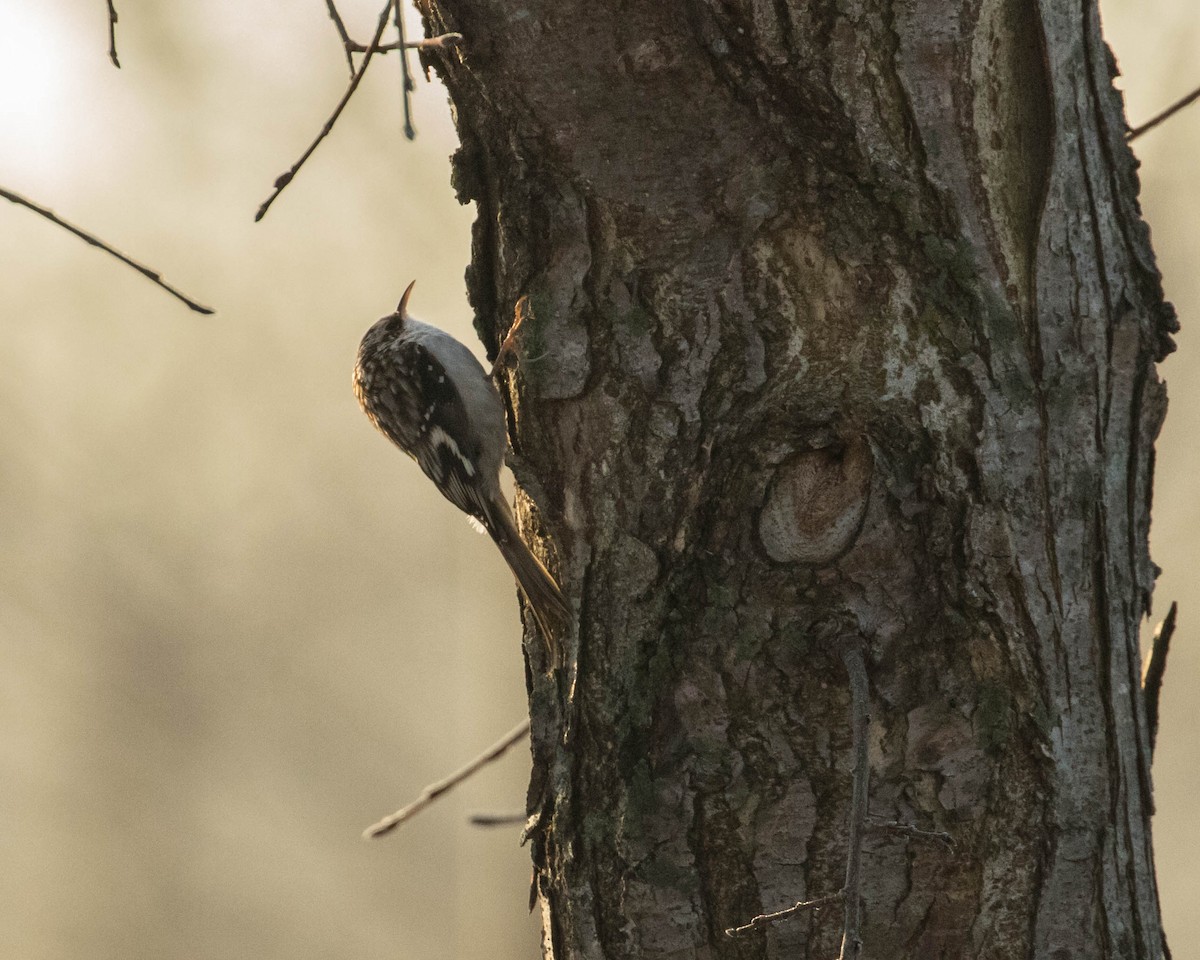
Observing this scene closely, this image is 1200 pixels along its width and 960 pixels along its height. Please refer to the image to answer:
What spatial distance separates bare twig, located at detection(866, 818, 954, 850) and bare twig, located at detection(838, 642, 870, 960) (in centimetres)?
7

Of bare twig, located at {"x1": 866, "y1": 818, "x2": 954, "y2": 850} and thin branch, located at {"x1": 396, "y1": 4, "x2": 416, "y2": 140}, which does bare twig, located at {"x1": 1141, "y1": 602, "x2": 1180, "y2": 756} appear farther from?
thin branch, located at {"x1": 396, "y1": 4, "x2": 416, "y2": 140}

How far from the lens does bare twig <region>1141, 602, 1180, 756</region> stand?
66.2 inches

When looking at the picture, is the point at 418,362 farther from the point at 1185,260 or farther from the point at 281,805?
the point at 281,805

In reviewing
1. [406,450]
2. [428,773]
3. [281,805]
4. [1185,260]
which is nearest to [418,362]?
[406,450]

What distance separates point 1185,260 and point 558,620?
4144mm

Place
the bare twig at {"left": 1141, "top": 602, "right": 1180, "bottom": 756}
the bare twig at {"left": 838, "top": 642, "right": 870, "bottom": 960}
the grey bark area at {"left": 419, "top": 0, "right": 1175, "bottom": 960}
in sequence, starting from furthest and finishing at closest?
1. the bare twig at {"left": 1141, "top": 602, "right": 1180, "bottom": 756}
2. the grey bark area at {"left": 419, "top": 0, "right": 1175, "bottom": 960}
3. the bare twig at {"left": 838, "top": 642, "right": 870, "bottom": 960}

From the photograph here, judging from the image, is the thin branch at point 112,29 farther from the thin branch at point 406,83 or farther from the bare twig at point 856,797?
the bare twig at point 856,797

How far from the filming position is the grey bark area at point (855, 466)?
1537 millimetres

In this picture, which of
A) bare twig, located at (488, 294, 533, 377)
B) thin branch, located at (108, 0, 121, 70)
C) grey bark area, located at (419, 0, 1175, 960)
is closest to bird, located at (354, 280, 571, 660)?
bare twig, located at (488, 294, 533, 377)

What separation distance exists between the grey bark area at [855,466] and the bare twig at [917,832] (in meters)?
0.02

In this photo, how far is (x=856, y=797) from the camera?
132 centimetres

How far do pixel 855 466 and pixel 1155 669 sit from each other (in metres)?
0.50

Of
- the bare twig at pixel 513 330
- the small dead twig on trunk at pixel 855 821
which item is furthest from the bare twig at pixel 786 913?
the bare twig at pixel 513 330

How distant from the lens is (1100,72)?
163 centimetres
